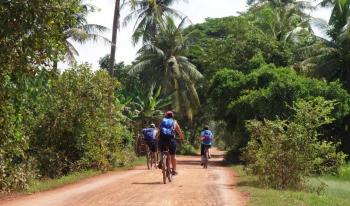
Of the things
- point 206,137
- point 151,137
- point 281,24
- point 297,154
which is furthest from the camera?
point 281,24

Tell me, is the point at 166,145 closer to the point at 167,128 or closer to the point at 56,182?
the point at 167,128

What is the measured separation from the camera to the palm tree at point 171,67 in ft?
131

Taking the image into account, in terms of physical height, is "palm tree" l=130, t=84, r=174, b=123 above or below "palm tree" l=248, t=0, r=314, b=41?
below

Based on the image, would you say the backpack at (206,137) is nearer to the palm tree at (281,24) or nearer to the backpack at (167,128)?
the backpack at (167,128)

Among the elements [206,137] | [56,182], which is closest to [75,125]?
[56,182]

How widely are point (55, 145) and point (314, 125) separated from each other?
336 inches

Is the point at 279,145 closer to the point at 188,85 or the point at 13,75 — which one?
the point at 13,75

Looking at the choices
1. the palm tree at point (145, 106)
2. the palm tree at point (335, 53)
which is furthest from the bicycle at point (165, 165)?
the palm tree at point (335, 53)

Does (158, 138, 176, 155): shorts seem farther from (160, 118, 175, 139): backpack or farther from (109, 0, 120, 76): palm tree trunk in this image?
(109, 0, 120, 76): palm tree trunk

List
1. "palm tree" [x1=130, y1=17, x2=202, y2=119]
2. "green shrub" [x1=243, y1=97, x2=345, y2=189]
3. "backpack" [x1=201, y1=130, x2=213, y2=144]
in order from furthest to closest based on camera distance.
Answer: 1. "palm tree" [x1=130, y1=17, x2=202, y2=119]
2. "backpack" [x1=201, y1=130, x2=213, y2=144]
3. "green shrub" [x1=243, y1=97, x2=345, y2=189]

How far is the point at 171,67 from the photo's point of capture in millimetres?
39906

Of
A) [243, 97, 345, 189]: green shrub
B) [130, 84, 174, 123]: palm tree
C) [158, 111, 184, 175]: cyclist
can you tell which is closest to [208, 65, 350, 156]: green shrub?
[130, 84, 174, 123]: palm tree

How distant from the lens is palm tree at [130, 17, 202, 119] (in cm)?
3984

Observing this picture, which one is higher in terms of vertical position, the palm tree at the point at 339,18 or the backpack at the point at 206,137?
the palm tree at the point at 339,18
